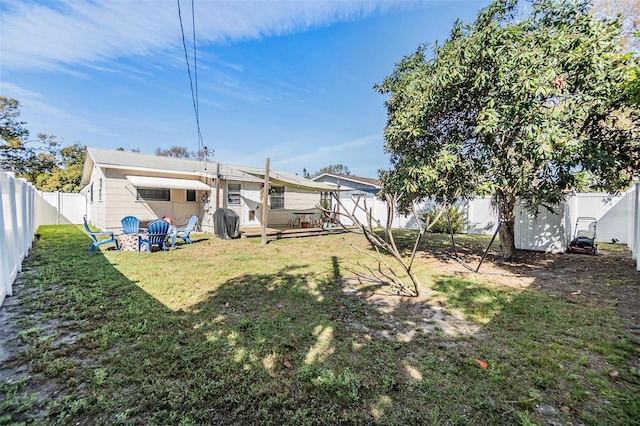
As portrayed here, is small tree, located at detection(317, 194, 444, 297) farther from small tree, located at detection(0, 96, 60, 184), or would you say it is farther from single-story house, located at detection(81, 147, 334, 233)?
small tree, located at detection(0, 96, 60, 184)

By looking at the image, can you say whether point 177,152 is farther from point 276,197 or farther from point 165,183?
point 165,183

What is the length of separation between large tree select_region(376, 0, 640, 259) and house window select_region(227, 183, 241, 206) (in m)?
9.90

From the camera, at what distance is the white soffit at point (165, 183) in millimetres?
11990

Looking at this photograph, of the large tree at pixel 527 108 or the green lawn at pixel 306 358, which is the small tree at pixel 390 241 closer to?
the green lawn at pixel 306 358

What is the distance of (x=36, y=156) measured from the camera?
26.6m

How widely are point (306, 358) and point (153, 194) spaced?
13.2m

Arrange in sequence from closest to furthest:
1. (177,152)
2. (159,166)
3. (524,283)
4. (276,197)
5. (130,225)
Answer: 1. (524,283)
2. (130,225)
3. (159,166)
4. (276,197)
5. (177,152)

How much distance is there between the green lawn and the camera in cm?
227

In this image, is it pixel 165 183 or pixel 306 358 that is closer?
pixel 306 358

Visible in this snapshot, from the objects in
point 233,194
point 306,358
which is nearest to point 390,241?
point 306,358

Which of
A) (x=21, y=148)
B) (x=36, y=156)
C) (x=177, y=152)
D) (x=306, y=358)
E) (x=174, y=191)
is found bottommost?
(x=306, y=358)

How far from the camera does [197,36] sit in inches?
316

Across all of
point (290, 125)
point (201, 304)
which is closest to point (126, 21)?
point (201, 304)

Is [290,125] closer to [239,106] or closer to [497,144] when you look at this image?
[239,106]
